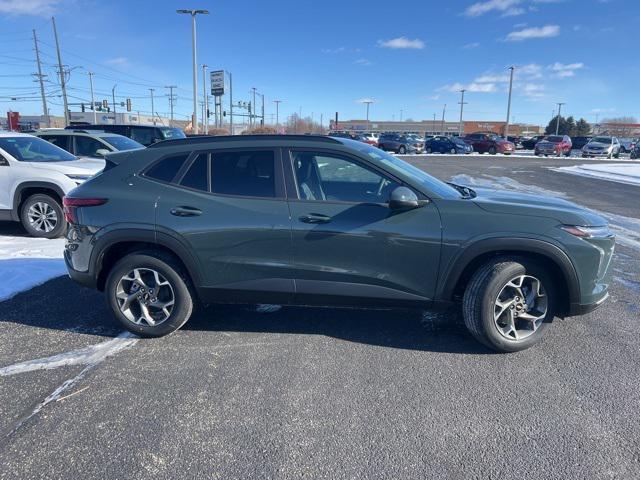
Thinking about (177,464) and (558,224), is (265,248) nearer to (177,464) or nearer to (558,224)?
(177,464)

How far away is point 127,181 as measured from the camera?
3881 millimetres

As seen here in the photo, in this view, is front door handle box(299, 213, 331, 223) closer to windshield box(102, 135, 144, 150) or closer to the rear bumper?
the rear bumper

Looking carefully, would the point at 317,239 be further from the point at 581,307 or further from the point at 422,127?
→ the point at 422,127

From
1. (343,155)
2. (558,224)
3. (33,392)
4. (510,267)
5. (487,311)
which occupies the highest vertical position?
(343,155)

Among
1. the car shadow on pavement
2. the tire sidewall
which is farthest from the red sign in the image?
the tire sidewall

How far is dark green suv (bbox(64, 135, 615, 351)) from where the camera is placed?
3490 mm

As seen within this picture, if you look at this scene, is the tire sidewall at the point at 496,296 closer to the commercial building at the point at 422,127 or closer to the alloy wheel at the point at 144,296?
the alloy wheel at the point at 144,296

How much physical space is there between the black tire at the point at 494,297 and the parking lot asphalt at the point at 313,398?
0.44 ft

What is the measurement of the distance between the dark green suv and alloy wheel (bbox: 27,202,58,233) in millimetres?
3936

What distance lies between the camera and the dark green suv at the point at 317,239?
3490mm

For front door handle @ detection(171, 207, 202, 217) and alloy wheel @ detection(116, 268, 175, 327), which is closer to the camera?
front door handle @ detection(171, 207, 202, 217)

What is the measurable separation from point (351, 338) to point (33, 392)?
240cm

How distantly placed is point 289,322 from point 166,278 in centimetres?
119

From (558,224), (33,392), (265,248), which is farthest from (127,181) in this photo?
(558,224)
